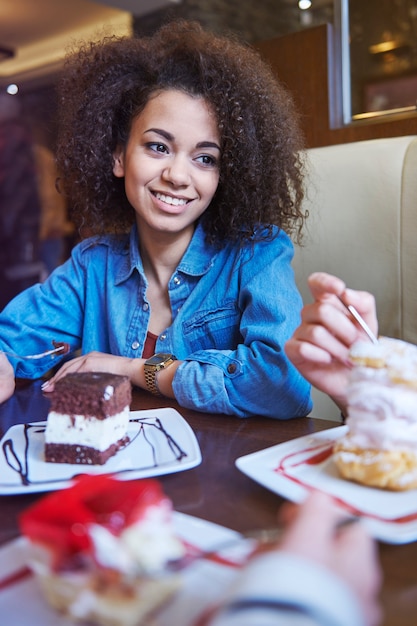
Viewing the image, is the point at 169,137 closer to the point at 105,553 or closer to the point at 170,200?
the point at 170,200

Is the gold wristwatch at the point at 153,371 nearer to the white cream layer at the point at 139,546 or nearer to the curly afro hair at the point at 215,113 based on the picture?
the curly afro hair at the point at 215,113

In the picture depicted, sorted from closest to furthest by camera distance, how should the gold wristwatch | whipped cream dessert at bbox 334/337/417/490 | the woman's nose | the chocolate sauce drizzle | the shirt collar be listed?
whipped cream dessert at bbox 334/337/417/490
the chocolate sauce drizzle
the gold wristwatch
the woman's nose
the shirt collar

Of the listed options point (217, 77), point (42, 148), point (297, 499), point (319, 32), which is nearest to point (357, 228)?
point (217, 77)

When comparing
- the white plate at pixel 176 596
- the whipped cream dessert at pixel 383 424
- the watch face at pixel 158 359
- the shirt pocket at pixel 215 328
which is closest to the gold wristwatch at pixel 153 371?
the watch face at pixel 158 359

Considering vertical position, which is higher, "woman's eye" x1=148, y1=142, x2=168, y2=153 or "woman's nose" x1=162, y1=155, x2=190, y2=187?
"woman's eye" x1=148, y1=142, x2=168, y2=153

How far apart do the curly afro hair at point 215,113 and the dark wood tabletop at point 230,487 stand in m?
0.54

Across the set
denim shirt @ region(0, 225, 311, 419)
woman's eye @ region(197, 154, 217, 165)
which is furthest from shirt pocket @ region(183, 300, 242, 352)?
woman's eye @ region(197, 154, 217, 165)

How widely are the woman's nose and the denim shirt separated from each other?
174 mm

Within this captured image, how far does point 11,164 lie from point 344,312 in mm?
5133

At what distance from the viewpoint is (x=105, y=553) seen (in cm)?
39

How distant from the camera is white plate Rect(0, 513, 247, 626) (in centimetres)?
42

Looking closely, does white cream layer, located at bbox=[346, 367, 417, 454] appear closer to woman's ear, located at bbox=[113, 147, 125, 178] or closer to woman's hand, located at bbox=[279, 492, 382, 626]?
woman's hand, located at bbox=[279, 492, 382, 626]

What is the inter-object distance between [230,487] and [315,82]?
154 cm

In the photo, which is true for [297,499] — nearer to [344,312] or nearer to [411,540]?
[411,540]
